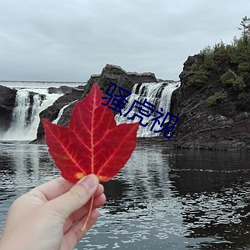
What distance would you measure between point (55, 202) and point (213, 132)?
3992 cm

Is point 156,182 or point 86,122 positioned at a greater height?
point 86,122

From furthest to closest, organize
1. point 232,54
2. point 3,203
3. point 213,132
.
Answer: point 232,54, point 213,132, point 3,203

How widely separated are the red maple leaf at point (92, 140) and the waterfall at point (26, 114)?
2405 inches

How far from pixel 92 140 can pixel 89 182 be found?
191 mm

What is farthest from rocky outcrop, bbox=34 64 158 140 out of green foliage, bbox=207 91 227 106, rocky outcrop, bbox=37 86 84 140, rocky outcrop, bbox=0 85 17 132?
green foliage, bbox=207 91 227 106

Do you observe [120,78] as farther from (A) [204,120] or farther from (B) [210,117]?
(B) [210,117]

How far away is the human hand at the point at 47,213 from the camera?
5.93ft

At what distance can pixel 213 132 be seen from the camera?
134 feet

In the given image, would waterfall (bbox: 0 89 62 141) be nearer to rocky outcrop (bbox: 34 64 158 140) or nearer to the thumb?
rocky outcrop (bbox: 34 64 158 140)

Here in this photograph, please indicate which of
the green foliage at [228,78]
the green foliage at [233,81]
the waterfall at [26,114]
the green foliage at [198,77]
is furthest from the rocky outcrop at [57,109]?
the green foliage at [233,81]

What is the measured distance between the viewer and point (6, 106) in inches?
2584

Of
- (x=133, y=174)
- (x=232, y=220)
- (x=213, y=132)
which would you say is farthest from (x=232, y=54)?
(x=232, y=220)

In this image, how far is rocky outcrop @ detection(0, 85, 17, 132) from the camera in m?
65.2

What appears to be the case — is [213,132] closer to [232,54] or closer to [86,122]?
[232,54]
